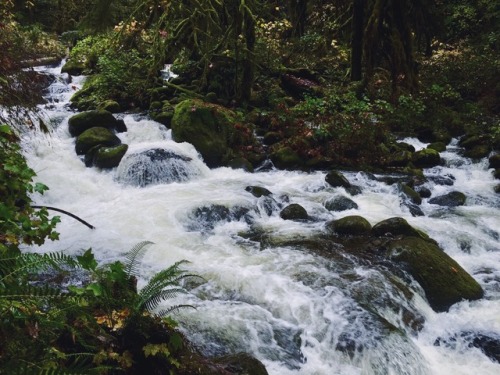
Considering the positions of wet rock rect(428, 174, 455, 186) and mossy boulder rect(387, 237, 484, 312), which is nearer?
mossy boulder rect(387, 237, 484, 312)

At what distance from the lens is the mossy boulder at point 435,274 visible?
206 inches

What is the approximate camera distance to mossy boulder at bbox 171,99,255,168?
34.3 feet

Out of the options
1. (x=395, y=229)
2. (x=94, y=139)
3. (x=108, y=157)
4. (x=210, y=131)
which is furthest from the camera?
(x=210, y=131)

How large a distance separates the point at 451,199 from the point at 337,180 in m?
2.41

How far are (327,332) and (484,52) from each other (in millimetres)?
15230

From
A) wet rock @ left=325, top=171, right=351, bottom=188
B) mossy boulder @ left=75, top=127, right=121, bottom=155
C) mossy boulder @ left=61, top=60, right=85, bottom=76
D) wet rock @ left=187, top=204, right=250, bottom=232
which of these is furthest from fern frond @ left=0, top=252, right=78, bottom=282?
mossy boulder @ left=61, top=60, right=85, bottom=76

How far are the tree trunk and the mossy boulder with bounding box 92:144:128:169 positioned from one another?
8.40 metres

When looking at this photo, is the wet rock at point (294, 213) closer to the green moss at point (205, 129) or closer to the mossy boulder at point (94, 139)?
the green moss at point (205, 129)

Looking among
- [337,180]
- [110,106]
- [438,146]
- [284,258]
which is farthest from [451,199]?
[110,106]

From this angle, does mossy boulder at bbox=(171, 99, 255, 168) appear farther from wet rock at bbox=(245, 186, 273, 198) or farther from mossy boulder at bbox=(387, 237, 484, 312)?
mossy boulder at bbox=(387, 237, 484, 312)

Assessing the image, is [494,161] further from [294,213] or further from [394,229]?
[294,213]

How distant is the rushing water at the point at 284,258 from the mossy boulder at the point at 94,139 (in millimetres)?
329

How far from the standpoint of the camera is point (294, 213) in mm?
7570

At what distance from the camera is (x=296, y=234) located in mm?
6801
